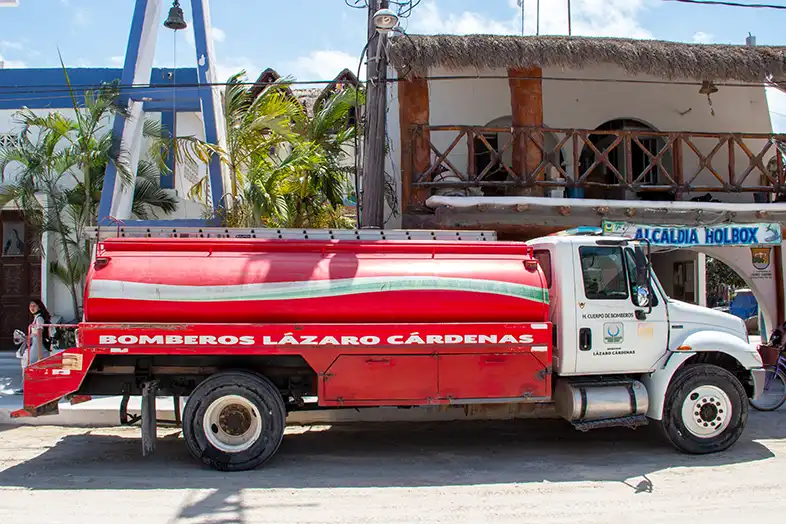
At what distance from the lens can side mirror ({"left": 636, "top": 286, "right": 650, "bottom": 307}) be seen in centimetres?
762

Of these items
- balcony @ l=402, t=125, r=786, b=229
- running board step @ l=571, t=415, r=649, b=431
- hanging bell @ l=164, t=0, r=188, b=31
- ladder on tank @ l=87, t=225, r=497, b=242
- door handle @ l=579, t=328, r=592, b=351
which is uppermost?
hanging bell @ l=164, t=0, r=188, b=31

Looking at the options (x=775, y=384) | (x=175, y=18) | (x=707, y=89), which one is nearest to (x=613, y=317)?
(x=775, y=384)

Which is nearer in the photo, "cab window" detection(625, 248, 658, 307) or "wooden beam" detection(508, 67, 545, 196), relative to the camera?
"cab window" detection(625, 248, 658, 307)

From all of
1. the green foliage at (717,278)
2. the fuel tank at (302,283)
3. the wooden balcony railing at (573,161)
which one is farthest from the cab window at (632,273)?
the green foliage at (717,278)

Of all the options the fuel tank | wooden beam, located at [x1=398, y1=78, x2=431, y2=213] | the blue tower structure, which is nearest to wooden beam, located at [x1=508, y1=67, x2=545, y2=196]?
wooden beam, located at [x1=398, y1=78, x2=431, y2=213]

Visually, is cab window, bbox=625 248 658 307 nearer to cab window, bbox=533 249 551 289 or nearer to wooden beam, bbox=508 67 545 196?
cab window, bbox=533 249 551 289

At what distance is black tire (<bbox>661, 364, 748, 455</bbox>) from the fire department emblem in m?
6.84

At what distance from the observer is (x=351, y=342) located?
7.07 m

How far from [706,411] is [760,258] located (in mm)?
7193

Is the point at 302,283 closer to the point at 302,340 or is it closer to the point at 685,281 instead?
the point at 302,340

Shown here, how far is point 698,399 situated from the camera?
7695 mm

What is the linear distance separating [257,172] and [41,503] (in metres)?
7.62

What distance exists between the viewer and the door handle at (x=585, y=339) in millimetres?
7531

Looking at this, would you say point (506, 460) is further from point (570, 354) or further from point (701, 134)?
point (701, 134)
